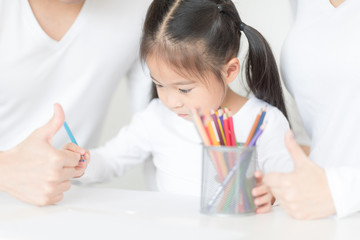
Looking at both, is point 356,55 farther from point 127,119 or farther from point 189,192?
point 127,119

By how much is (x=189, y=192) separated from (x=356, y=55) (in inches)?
18.1

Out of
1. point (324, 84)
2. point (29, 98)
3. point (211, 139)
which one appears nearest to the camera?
point (211, 139)

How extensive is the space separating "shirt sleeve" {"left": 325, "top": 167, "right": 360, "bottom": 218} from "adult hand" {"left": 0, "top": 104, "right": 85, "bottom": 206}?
43 centimetres

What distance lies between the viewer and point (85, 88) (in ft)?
4.02

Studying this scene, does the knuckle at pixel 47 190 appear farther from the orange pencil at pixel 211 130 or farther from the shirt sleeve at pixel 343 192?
the shirt sleeve at pixel 343 192

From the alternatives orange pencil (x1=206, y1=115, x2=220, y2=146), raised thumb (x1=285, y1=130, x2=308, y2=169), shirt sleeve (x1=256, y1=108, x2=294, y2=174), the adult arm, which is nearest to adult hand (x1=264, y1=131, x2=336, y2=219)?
raised thumb (x1=285, y1=130, x2=308, y2=169)

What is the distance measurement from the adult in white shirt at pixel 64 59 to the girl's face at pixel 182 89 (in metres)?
0.22

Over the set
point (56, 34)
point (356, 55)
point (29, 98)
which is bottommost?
point (29, 98)

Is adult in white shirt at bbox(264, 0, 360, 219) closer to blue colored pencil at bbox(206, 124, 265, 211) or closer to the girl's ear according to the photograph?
the girl's ear

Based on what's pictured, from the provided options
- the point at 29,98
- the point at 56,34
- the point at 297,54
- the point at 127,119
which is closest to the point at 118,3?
the point at 56,34

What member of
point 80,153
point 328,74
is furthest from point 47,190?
point 328,74

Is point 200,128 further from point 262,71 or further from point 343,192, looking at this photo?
point 262,71

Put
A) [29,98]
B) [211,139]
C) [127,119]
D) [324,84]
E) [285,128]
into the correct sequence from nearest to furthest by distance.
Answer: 1. [211,139]
2. [324,84]
3. [285,128]
4. [29,98]
5. [127,119]

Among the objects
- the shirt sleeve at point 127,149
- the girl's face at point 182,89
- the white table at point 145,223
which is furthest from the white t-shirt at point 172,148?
the white table at point 145,223
